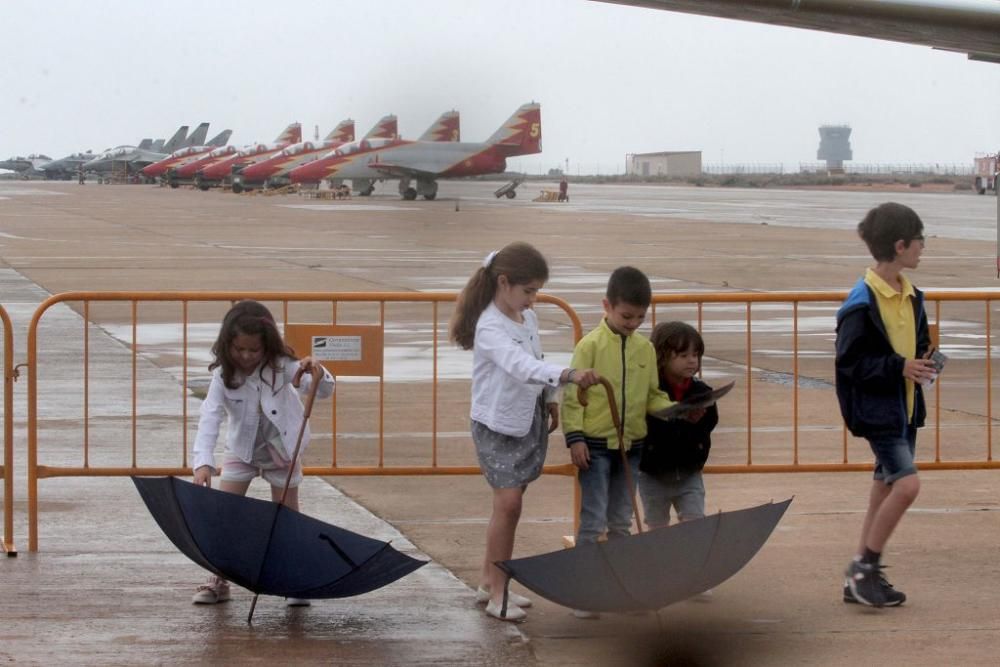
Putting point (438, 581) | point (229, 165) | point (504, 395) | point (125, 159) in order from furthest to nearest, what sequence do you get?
point (125, 159)
point (229, 165)
point (438, 581)
point (504, 395)

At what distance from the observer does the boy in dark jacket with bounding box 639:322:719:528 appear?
6.10 meters

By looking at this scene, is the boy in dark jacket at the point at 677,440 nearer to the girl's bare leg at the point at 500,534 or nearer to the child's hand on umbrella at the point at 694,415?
the child's hand on umbrella at the point at 694,415

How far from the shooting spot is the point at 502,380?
19.0ft

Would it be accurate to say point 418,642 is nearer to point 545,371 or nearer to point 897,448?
point 545,371

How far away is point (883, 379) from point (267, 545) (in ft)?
8.18

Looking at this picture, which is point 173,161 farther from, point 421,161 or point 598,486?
point 598,486

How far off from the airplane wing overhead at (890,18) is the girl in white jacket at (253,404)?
854 centimetres

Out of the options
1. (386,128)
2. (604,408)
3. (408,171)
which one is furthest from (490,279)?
(408,171)

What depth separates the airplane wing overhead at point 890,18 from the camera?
14086 mm

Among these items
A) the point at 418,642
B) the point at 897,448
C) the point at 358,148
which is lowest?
the point at 418,642

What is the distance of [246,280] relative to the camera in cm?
2309

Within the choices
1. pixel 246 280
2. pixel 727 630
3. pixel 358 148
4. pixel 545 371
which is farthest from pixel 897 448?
pixel 358 148

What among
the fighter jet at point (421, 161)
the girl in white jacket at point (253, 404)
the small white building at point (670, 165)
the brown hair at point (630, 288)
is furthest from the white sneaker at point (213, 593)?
the small white building at point (670, 165)

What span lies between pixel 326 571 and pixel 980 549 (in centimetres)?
317
